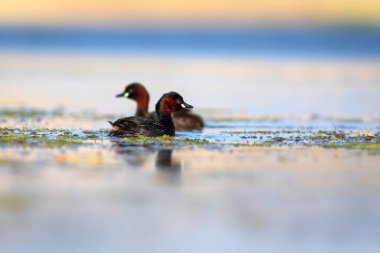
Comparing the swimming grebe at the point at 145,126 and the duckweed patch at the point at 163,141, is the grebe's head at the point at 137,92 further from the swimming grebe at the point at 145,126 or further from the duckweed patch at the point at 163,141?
the duckweed patch at the point at 163,141

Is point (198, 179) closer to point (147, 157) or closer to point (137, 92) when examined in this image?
point (147, 157)

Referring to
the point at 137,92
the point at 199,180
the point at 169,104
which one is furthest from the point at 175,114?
the point at 199,180

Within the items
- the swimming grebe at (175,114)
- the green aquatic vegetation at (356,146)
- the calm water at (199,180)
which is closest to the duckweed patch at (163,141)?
the calm water at (199,180)

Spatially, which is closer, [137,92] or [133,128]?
[133,128]

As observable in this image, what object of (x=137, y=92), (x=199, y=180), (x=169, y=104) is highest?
(x=137, y=92)

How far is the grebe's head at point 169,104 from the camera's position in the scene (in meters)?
18.2

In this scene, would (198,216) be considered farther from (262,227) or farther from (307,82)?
(307,82)

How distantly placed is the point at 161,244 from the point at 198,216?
1.18m

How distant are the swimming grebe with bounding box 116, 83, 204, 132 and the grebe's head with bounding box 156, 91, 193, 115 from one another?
2.60m

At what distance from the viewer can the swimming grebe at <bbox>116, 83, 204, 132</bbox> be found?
2109 cm

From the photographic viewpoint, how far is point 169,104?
18.2 meters

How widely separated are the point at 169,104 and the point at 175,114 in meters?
3.55

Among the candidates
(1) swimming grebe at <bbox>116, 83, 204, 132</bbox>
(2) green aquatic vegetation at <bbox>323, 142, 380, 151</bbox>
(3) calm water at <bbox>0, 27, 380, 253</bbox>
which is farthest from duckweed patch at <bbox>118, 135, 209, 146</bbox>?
(1) swimming grebe at <bbox>116, 83, 204, 132</bbox>

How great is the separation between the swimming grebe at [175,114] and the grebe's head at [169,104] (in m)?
Answer: 2.60
